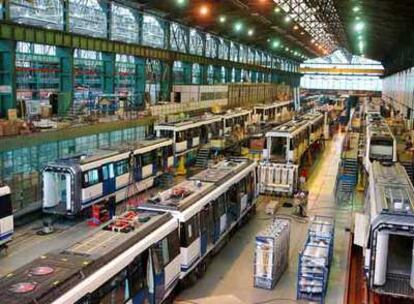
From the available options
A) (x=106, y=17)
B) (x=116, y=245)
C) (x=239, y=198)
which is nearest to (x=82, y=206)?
(x=239, y=198)

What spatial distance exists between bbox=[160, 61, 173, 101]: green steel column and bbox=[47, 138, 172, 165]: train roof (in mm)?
15902

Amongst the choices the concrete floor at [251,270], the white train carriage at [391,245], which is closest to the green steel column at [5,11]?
the concrete floor at [251,270]

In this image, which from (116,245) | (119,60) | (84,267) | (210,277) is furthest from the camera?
(119,60)

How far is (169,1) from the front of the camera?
44.1 meters

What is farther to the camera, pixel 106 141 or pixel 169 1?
pixel 169 1

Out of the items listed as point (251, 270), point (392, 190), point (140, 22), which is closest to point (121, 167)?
point (251, 270)

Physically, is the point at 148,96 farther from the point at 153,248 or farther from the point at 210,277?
the point at 153,248

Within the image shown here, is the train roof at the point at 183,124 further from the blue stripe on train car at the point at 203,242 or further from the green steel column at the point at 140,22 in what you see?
the blue stripe on train car at the point at 203,242

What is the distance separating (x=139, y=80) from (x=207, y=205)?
92.1 ft

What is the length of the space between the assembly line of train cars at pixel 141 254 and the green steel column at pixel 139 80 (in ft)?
79.2

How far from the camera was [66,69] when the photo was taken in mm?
32594

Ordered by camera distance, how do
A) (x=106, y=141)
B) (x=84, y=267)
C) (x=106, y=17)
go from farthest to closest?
(x=106, y=17) < (x=106, y=141) < (x=84, y=267)

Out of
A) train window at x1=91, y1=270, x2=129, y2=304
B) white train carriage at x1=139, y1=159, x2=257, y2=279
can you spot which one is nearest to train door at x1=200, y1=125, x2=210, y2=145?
white train carriage at x1=139, y1=159, x2=257, y2=279

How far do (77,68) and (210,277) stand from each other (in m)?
31.4
